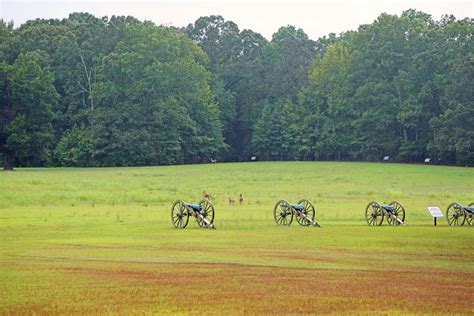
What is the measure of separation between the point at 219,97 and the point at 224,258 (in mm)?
98686

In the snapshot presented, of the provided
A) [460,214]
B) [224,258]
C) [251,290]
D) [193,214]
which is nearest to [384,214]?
[460,214]

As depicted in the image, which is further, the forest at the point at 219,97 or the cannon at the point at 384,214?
the forest at the point at 219,97

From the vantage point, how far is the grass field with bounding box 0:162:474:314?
67.0ft

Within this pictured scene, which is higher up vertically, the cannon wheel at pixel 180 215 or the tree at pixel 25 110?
the tree at pixel 25 110

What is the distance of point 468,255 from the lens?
98.8ft

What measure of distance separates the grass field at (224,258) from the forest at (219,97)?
38628 mm

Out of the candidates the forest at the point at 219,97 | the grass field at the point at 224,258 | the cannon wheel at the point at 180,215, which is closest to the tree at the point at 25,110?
the forest at the point at 219,97

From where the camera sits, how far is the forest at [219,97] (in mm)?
100062

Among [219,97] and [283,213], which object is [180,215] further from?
[219,97]

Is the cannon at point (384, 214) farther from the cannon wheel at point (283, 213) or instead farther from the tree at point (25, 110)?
the tree at point (25, 110)

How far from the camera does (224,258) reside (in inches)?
1129

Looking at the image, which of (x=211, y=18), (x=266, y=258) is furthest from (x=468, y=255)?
(x=211, y=18)

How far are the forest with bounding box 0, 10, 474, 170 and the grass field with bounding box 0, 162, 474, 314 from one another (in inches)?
1521

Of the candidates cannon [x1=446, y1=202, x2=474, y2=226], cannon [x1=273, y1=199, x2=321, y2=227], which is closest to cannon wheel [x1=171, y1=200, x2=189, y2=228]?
cannon [x1=273, y1=199, x2=321, y2=227]
